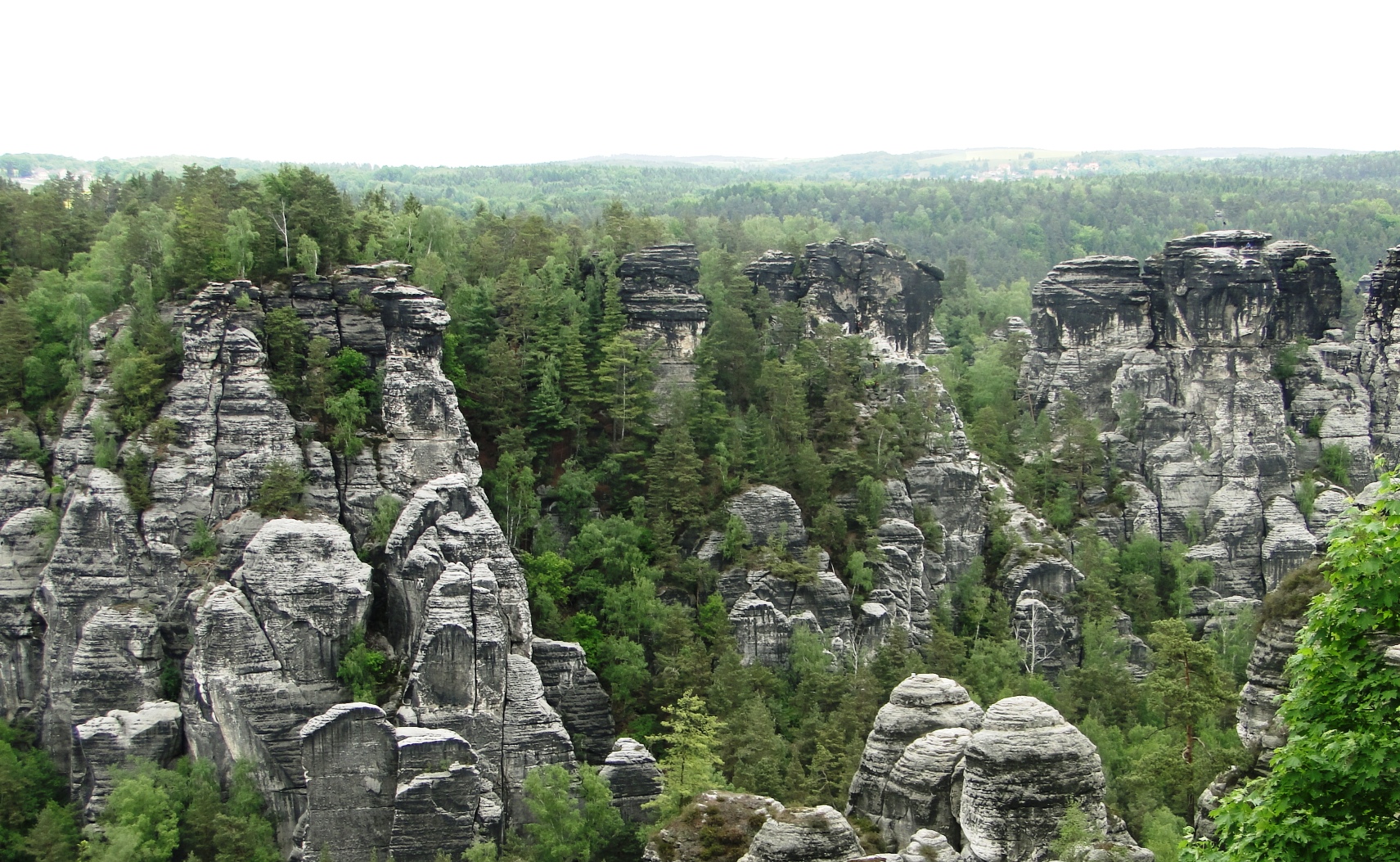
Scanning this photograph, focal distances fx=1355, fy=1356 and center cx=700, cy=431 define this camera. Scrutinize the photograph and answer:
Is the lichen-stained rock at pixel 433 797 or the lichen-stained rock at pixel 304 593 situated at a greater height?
the lichen-stained rock at pixel 304 593

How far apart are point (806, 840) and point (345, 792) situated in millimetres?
17908

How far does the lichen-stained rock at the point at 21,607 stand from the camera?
165 feet


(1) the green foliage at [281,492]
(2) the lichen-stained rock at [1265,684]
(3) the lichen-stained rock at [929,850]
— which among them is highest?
(2) the lichen-stained rock at [1265,684]

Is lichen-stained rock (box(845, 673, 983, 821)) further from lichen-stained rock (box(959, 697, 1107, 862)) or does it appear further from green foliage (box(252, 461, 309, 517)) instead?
green foliage (box(252, 461, 309, 517))

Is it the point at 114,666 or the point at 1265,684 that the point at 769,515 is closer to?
the point at 114,666

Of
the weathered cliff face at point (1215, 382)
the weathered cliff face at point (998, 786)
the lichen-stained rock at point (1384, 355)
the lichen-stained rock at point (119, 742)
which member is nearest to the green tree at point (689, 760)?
the weathered cliff face at point (998, 786)

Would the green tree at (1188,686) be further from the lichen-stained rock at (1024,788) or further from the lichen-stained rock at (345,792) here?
the lichen-stained rock at (345,792)

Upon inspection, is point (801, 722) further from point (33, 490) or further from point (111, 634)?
point (33, 490)

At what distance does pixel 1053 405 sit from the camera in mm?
80250

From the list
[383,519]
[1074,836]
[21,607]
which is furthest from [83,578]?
[1074,836]

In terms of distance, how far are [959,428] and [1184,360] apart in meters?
15.9

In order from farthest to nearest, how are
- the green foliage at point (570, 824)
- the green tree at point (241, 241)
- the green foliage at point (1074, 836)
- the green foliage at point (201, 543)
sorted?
the green tree at point (241, 241) → the green foliage at point (201, 543) → the green foliage at point (570, 824) → the green foliage at point (1074, 836)

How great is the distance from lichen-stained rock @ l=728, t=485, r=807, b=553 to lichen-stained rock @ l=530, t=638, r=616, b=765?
1103 cm

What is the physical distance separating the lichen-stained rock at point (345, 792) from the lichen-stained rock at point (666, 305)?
84.7ft
